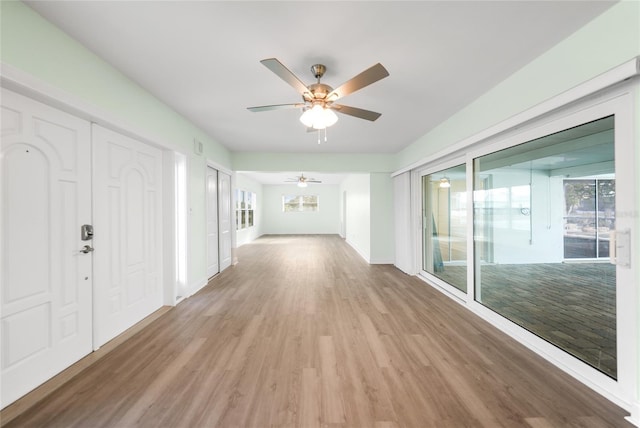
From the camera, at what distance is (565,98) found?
1.76 m

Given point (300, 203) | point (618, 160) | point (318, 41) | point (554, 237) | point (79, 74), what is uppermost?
point (318, 41)

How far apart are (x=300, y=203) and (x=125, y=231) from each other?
30.7ft

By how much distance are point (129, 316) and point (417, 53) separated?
3.72 metres

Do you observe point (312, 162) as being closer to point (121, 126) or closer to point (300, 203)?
point (121, 126)

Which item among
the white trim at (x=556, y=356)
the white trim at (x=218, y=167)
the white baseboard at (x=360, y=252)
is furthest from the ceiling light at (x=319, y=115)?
the white baseboard at (x=360, y=252)

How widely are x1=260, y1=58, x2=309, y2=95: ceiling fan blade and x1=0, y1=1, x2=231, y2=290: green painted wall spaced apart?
1.48 meters

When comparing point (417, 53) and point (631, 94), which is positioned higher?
point (417, 53)

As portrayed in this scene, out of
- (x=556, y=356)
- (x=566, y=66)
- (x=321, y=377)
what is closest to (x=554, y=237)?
(x=556, y=356)

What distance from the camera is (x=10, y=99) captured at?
1534mm

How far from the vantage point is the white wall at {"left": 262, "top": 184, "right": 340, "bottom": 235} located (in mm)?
11742

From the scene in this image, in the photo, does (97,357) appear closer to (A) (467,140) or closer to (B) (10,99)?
(B) (10,99)

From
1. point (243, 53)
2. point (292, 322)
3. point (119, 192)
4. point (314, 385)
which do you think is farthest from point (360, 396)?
point (119, 192)

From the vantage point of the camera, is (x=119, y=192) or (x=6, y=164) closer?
(x=6, y=164)

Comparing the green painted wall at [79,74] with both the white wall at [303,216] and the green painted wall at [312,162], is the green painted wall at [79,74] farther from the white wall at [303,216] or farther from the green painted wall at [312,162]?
the white wall at [303,216]
